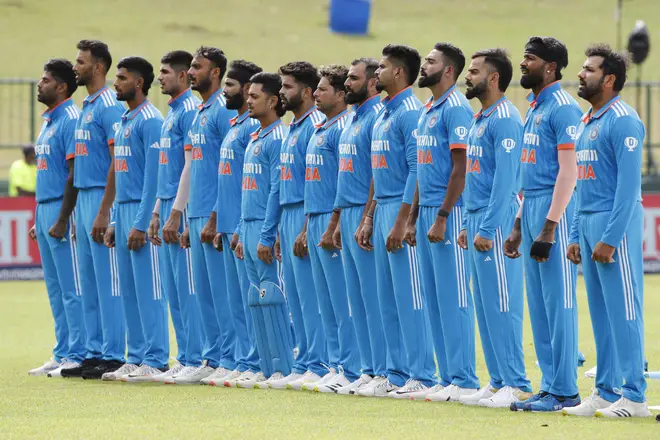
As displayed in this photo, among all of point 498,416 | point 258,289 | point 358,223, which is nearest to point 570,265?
point 498,416

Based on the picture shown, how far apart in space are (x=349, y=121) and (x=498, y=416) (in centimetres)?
265

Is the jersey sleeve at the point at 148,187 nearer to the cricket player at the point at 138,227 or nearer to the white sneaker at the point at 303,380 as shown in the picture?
the cricket player at the point at 138,227

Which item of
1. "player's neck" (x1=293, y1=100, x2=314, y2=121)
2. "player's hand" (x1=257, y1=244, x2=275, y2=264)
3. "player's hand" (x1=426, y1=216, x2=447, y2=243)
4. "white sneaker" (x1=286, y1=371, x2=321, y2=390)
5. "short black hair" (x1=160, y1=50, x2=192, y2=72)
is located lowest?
"white sneaker" (x1=286, y1=371, x2=321, y2=390)

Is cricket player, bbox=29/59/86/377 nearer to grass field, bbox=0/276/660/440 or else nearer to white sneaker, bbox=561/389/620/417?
grass field, bbox=0/276/660/440

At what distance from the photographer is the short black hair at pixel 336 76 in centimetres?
1094

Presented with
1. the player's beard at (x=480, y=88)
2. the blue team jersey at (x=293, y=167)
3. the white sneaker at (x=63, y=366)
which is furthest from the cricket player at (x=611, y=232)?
the white sneaker at (x=63, y=366)

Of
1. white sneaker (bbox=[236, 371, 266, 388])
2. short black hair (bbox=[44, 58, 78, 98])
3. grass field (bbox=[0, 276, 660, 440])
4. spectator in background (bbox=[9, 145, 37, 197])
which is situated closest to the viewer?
grass field (bbox=[0, 276, 660, 440])

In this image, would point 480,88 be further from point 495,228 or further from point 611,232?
point 611,232

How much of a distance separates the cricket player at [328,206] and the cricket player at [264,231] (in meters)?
0.36

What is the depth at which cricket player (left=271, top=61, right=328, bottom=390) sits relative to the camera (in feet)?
36.5

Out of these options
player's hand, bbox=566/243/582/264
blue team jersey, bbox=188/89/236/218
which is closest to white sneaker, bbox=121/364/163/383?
blue team jersey, bbox=188/89/236/218

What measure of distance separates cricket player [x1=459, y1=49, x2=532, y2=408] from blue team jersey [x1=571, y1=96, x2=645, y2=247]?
0.59 metres

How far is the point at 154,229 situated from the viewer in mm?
11742

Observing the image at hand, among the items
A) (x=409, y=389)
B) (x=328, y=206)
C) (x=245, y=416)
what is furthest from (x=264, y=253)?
(x=245, y=416)
